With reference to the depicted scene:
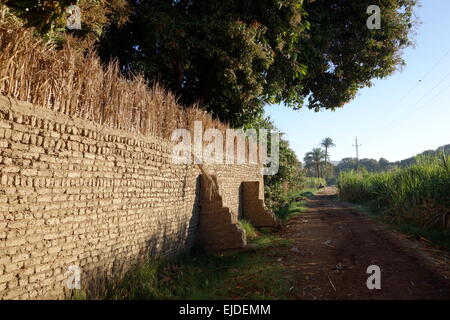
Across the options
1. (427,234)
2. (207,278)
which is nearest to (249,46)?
(207,278)

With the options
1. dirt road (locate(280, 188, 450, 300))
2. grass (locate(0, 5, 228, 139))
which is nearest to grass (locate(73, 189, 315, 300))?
dirt road (locate(280, 188, 450, 300))

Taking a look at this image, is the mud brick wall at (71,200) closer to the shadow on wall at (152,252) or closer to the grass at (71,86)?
the shadow on wall at (152,252)

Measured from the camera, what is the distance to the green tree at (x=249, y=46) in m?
9.64

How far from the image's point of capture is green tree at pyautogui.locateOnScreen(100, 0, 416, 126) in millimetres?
9641

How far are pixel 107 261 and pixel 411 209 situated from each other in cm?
974

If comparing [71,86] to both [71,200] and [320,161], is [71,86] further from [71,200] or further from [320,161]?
[320,161]

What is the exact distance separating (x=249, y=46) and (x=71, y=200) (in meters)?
7.26

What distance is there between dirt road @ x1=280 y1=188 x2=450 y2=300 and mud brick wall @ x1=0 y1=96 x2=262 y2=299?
9.33 ft

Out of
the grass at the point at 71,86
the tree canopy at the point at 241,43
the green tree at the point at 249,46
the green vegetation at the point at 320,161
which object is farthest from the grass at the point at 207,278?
the green vegetation at the point at 320,161

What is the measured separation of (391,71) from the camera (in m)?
15.0
